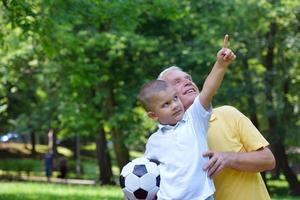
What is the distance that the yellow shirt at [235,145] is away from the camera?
3.20 metres

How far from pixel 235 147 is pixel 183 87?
1.44 feet

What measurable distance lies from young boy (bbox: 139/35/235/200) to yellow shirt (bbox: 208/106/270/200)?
20 cm

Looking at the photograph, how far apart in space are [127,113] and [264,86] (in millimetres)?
6894

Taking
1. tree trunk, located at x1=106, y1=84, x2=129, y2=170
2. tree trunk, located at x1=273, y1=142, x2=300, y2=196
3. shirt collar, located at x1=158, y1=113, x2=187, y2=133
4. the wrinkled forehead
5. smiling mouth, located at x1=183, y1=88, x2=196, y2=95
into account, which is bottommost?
tree trunk, located at x1=273, y1=142, x2=300, y2=196

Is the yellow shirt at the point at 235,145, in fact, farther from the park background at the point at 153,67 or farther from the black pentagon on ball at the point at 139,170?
the park background at the point at 153,67

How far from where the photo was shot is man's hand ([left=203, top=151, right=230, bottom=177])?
299cm

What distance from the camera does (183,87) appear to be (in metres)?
3.24

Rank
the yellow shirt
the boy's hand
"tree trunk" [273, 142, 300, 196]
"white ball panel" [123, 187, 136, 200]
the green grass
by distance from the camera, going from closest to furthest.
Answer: the boy's hand, the yellow shirt, "white ball panel" [123, 187, 136, 200], the green grass, "tree trunk" [273, 142, 300, 196]

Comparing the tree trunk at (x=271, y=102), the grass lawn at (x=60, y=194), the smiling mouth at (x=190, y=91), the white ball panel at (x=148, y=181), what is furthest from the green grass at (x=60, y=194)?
the smiling mouth at (x=190, y=91)

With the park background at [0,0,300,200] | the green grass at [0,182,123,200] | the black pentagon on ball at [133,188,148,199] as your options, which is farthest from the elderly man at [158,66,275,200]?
the park background at [0,0,300,200]

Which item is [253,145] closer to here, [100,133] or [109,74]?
[109,74]

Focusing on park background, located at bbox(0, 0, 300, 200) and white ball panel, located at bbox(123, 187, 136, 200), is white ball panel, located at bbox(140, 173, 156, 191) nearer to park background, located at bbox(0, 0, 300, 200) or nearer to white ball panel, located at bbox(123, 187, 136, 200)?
white ball panel, located at bbox(123, 187, 136, 200)

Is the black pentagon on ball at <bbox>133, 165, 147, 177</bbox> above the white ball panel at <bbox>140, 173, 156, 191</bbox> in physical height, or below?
above

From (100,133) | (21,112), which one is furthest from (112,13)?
(21,112)
